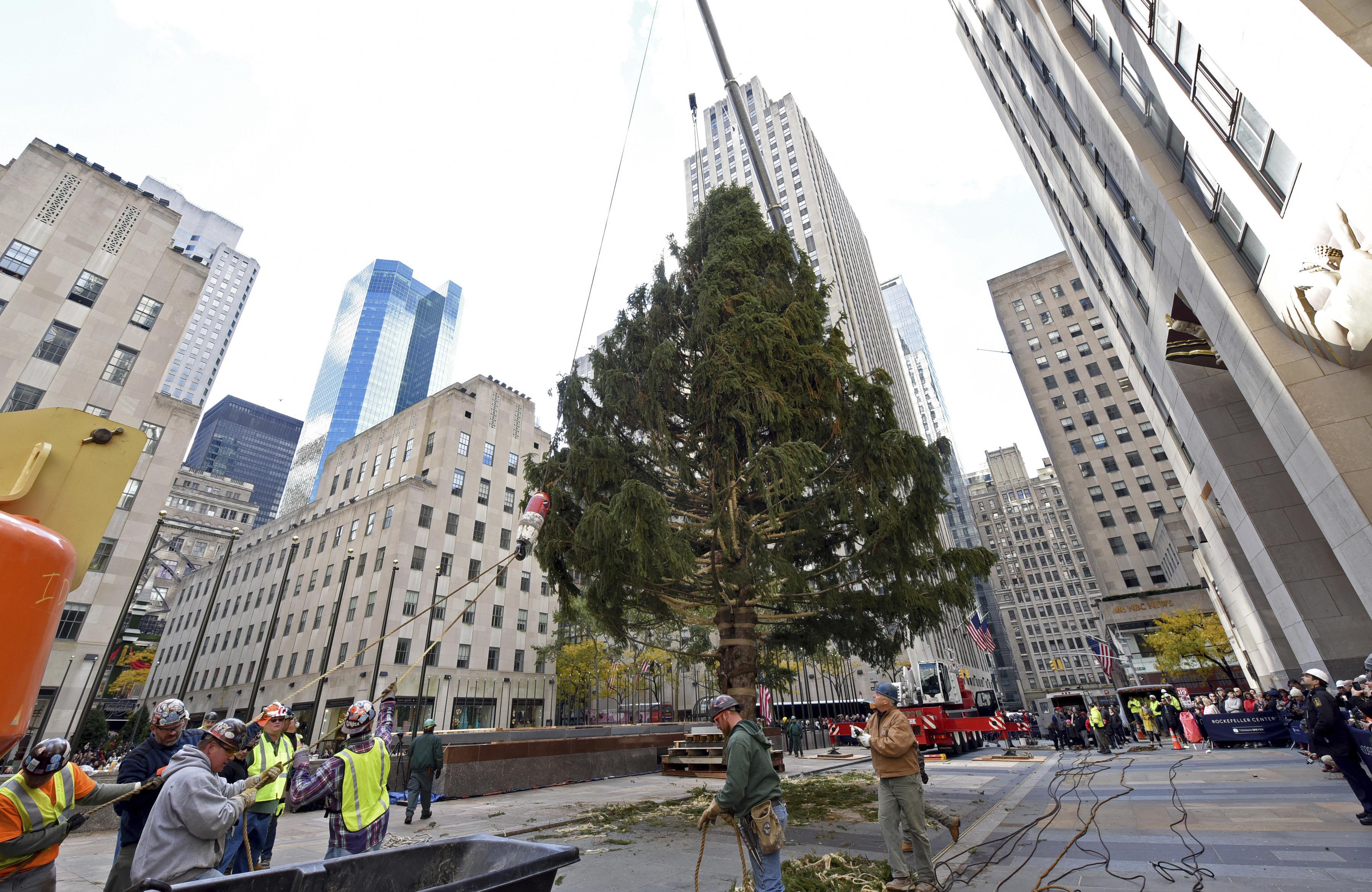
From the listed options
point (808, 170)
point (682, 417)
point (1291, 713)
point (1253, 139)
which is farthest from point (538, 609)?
point (808, 170)

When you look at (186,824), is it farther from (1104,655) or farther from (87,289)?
(87,289)

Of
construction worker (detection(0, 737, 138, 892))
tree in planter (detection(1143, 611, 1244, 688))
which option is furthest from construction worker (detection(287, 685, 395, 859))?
tree in planter (detection(1143, 611, 1244, 688))

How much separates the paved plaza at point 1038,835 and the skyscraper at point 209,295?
159120 millimetres

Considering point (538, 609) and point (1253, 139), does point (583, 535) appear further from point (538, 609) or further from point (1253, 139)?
point (538, 609)

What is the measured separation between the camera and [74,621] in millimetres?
25953

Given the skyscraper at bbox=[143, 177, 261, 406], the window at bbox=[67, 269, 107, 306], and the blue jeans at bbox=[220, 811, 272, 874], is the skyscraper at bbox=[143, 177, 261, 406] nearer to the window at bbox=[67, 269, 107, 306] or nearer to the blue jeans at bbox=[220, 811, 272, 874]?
the window at bbox=[67, 269, 107, 306]

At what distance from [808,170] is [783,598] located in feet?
279

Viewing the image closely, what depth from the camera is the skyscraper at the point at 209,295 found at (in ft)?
443

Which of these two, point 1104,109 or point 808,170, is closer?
point 1104,109

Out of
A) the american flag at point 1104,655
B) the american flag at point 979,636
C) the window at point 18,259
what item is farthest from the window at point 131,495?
the american flag at point 1104,655

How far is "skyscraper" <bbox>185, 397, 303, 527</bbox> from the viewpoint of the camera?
144 metres

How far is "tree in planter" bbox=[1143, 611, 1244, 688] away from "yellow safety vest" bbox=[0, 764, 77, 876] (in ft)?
171

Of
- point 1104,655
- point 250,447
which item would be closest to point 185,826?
point 1104,655

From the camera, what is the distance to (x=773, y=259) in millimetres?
14828
